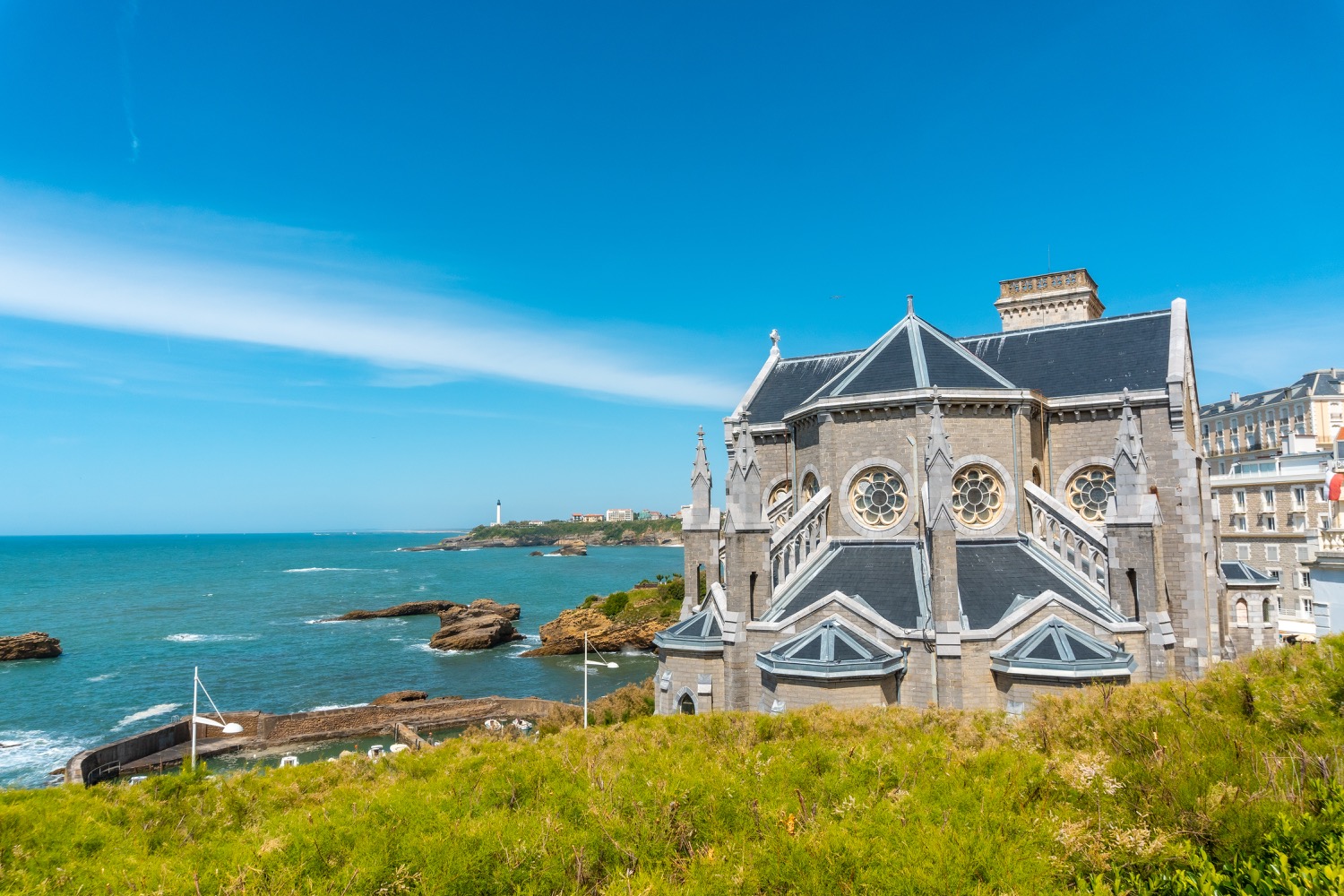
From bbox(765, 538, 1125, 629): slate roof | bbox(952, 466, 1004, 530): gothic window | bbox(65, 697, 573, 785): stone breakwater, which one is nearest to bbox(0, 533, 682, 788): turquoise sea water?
bbox(65, 697, 573, 785): stone breakwater

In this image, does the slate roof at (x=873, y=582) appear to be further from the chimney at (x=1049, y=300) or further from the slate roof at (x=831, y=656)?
the chimney at (x=1049, y=300)

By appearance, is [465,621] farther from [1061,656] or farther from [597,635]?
[1061,656]

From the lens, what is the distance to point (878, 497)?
894 inches

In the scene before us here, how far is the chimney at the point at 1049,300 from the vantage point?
37625mm

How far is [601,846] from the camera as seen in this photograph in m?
6.24

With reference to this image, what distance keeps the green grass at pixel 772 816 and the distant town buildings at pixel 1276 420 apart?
61.2 m

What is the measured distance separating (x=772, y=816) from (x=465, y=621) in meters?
67.6

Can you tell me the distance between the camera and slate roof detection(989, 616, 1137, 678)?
57.4 ft

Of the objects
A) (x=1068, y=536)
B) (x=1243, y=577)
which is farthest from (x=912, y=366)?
(x=1243, y=577)

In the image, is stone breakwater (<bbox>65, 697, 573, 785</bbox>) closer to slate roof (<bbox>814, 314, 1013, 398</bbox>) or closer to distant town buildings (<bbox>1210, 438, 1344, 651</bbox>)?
slate roof (<bbox>814, 314, 1013, 398</bbox>)

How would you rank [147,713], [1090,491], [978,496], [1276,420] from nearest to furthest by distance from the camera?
[978,496]
[1090,491]
[147,713]
[1276,420]

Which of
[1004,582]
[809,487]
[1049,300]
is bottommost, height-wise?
[1004,582]

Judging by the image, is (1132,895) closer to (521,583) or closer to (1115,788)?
(1115,788)

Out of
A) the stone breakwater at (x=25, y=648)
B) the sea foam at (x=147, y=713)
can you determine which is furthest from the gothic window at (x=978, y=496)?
the stone breakwater at (x=25, y=648)
